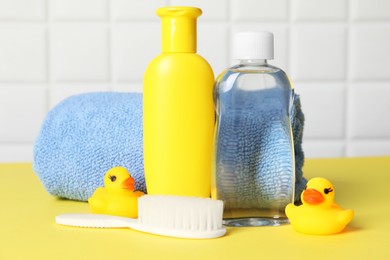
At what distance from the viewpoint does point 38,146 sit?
0.77m

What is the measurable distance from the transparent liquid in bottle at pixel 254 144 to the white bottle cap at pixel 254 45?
0.07ft

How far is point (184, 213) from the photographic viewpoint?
592 millimetres

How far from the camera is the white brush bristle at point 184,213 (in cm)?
59

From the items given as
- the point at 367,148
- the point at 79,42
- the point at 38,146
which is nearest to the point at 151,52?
the point at 79,42

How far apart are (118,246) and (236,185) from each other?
14 centimetres

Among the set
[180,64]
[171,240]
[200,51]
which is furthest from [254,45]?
[200,51]

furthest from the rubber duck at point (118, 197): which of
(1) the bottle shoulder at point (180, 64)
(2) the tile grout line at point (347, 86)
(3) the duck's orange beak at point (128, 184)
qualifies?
(2) the tile grout line at point (347, 86)

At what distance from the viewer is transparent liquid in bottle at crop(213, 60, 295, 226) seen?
0.66m

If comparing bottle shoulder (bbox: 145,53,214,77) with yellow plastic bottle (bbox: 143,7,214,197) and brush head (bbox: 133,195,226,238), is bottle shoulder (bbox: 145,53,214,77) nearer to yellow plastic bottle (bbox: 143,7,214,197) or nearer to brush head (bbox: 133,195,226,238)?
yellow plastic bottle (bbox: 143,7,214,197)

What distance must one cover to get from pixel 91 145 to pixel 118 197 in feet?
0.31

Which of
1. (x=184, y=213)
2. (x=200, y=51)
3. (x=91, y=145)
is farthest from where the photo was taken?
(x=200, y=51)

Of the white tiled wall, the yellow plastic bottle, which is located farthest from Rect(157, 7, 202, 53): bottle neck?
the white tiled wall

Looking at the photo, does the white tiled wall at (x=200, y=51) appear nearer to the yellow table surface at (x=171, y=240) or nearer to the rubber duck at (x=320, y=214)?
the yellow table surface at (x=171, y=240)

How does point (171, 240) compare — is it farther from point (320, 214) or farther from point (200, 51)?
point (200, 51)
